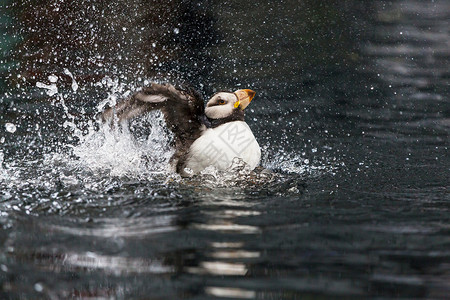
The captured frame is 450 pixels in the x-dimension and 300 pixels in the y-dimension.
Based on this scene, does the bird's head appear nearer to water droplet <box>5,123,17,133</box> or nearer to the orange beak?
the orange beak

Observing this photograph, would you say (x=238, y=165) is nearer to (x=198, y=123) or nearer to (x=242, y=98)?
(x=198, y=123)

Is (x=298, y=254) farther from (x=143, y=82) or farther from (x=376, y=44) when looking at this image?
(x=376, y=44)

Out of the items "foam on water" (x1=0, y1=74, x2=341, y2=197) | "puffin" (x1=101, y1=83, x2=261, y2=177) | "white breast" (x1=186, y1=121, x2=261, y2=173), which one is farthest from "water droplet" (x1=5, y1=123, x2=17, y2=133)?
"white breast" (x1=186, y1=121, x2=261, y2=173)

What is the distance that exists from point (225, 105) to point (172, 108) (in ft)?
1.54

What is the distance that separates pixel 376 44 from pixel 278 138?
4.10 m

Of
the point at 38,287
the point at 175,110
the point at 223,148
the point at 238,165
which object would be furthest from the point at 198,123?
the point at 38,287

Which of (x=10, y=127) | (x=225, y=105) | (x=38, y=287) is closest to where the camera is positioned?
(x=38, y=287)

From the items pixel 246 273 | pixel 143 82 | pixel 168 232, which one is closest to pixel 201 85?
pixel 143 82

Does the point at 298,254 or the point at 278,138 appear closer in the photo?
the point at 298,254

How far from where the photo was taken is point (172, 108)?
5.30 meters

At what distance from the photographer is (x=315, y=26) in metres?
10.6

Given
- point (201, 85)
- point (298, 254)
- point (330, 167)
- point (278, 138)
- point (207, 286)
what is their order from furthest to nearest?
point (201, 85) → point (278, 138) → point (330, 167) → point (298, 254) → point (207, 286)

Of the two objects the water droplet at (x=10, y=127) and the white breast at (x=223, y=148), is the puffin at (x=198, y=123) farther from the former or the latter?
the water droplet at (x=10, y=127)

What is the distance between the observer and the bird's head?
212 inches
